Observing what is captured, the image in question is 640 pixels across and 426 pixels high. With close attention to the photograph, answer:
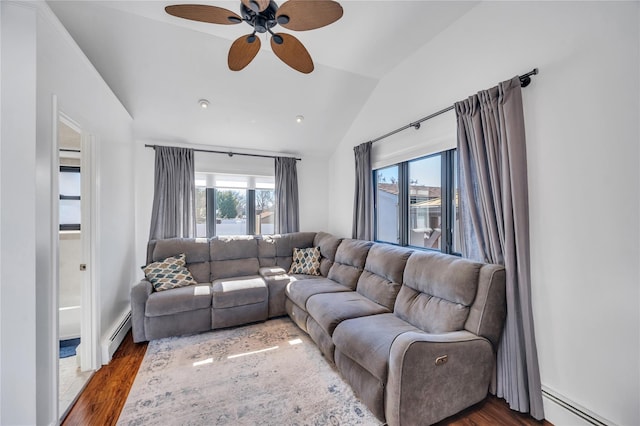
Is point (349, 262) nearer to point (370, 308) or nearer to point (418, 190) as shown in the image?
point (370, 308)

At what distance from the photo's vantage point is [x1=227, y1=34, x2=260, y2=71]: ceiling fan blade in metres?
1.67

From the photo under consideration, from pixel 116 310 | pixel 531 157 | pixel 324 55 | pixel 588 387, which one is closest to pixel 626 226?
pixel 531 157

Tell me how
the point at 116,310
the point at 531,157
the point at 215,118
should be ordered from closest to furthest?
the point at 531,157
the point at 116,310
the point at 215,118

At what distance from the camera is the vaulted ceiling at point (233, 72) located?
6.99 ft

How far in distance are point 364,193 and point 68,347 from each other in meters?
3.62

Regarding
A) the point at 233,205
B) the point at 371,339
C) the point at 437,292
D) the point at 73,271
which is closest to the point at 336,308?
the point at 371,339

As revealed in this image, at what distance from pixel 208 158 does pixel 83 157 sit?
1.77m

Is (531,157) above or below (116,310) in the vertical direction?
above

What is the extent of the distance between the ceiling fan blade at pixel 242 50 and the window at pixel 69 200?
2.71 m

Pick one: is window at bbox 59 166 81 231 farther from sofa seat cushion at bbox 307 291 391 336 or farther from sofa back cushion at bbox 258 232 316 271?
sofa seat cushion at bbox 307 291 391 336

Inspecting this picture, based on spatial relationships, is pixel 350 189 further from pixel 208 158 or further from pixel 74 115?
pixel 74 115

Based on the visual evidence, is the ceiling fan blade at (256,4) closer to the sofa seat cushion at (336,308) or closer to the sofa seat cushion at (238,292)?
the sofa seat cushion at (336,308)

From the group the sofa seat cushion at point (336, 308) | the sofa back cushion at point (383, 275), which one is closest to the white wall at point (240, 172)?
the sofa back cushion at point (383, 275)

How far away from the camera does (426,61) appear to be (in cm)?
256
